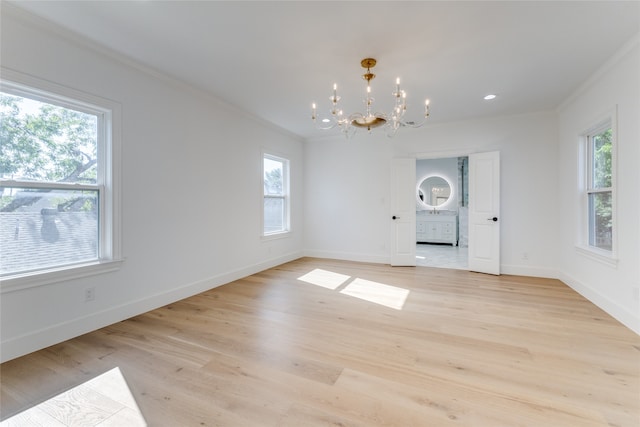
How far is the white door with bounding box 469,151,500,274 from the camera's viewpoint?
473 cm

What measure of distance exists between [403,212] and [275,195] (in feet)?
8.24

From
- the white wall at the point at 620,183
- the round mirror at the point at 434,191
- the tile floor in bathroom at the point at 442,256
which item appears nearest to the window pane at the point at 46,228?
the white wall at the point at 620,183

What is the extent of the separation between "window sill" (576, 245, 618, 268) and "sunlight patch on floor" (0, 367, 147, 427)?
4306 millimetres

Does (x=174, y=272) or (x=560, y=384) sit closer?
(x=560, y=384)

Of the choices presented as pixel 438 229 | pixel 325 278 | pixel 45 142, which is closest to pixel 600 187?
pixel 325 278

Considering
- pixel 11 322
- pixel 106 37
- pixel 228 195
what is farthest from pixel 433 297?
pixel 106 37

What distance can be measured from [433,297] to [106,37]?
4.40 meters

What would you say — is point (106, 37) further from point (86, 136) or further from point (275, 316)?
point (275, 316)

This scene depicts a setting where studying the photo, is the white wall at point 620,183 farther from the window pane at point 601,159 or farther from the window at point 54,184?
the window at point 54,184

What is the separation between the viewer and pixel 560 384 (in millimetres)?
1821

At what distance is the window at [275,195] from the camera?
17.1ft

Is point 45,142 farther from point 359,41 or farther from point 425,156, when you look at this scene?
point 425,156

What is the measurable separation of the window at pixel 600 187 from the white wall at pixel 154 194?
181 inches

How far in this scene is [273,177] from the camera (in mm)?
5453
